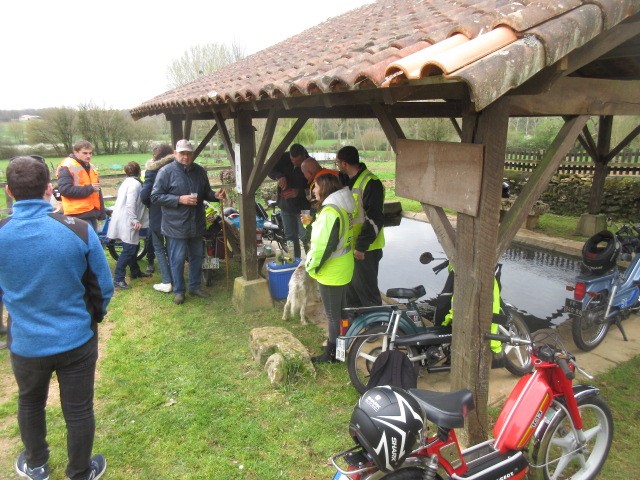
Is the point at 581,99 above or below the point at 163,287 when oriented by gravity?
above

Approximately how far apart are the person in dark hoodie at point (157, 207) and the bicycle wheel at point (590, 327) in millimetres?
5147

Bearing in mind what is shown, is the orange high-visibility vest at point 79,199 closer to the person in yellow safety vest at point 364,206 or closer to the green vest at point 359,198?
the person in yellow safety vest at point 364,206

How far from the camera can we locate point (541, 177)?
99.5 inches

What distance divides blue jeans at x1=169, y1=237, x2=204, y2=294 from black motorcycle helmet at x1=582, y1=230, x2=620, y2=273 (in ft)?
15.3

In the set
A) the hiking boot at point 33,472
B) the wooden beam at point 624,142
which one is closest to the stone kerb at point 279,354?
the hiking boot at point 33,472

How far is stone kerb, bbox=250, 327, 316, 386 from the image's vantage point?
156 inches

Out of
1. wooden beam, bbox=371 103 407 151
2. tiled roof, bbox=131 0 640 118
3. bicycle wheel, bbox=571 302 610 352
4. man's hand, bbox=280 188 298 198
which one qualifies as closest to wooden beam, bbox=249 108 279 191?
man's hand, bbox=280 188 298 198

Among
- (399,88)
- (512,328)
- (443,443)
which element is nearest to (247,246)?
(512,328)

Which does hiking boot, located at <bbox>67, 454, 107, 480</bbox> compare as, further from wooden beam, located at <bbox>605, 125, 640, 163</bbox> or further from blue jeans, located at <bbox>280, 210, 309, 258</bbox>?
wooden beam, located at <bbox>605, 125, 640, 163</bbox>

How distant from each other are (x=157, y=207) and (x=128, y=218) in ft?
2.05

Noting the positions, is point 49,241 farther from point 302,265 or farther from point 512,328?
point 512,328

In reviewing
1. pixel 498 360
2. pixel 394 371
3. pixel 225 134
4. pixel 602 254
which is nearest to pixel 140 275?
pixel 225 134

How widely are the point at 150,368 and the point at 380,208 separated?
2.84m

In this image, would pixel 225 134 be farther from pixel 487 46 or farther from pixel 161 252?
pixel 487 46
